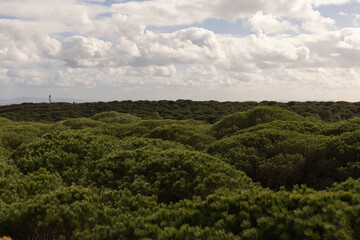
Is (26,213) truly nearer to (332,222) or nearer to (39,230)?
(39,230)

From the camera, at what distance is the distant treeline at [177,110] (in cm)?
4084

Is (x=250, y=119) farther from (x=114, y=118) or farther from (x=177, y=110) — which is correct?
(x=177, y=110)

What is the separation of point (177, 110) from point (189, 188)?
42.6 m

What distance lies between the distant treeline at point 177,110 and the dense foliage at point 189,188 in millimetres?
27484

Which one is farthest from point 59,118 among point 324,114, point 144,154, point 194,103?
point 144,154

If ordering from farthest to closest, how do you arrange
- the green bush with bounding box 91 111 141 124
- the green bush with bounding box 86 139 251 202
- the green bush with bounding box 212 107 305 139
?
the green bush with bounding box 91 111 141 124
the green bush with bounding box 212 107 305 139
the green bush with bounding box 86 139 251 202

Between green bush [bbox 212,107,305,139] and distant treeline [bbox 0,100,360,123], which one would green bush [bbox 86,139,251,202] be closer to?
green bush [bbox 212,107,305,139]

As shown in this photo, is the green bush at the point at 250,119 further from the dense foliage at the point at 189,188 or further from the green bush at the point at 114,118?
the green bush at the point at 114,118

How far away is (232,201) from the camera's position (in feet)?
18.0

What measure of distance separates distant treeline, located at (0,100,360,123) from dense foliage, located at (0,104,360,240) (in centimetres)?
2748

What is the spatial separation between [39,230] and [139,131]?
471 inches

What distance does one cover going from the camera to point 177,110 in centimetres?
5047

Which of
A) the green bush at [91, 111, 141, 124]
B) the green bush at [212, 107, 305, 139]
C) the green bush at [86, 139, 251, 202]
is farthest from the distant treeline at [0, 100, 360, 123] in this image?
the green bush at [86, 139, 251, 202]

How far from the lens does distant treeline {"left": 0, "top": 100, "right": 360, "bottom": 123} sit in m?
40.8
